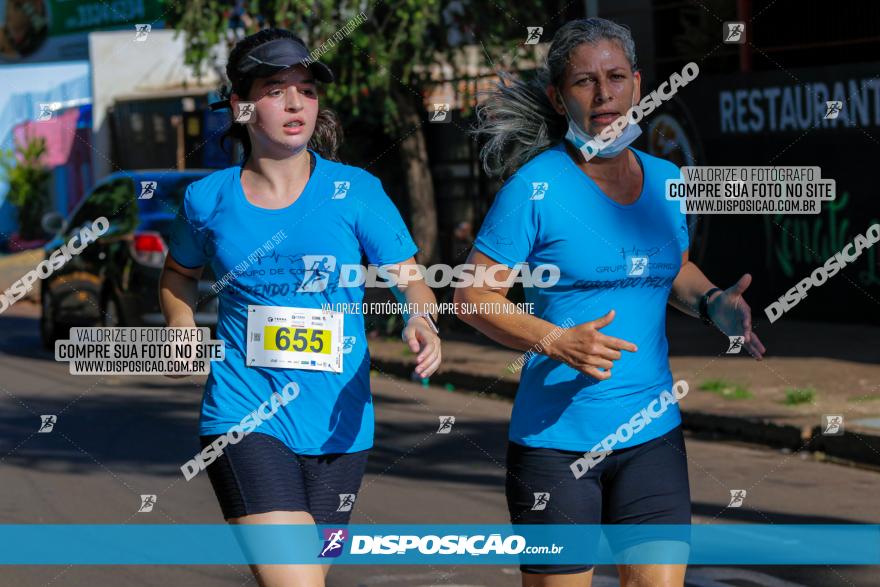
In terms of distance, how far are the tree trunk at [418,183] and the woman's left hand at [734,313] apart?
13514 millimetres

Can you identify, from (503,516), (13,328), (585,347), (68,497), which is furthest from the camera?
(13,328)

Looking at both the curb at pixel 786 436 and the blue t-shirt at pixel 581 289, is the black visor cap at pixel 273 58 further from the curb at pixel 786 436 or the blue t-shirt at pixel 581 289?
the curb at pixel 786 436

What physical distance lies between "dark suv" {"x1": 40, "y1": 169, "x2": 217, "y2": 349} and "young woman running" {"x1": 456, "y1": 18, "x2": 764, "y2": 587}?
9.91 metres

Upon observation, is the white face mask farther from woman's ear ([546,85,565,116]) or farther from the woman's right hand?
the woman's right hand

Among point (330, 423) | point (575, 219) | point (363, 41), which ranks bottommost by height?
point (330, 423)

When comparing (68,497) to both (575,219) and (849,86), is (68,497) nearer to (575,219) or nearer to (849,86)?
(575,219)

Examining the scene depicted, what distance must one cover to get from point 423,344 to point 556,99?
2.75 feet

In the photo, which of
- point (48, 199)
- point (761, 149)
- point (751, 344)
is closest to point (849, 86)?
point (761, 149)

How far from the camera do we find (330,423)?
446 cm

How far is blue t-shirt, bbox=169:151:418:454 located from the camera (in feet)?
14.7

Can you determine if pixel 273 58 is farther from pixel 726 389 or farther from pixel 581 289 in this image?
pixel 726 389

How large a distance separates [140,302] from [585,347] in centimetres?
1126

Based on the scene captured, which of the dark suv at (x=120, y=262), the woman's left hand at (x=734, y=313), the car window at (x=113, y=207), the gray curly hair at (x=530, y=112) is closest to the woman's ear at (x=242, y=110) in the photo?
the gray curly hair at (x=530, y=112)

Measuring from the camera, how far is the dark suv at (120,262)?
14812 mm
